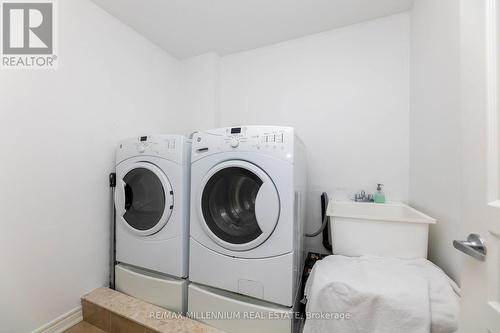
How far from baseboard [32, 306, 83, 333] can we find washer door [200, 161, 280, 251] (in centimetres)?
107

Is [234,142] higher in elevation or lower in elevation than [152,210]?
higher

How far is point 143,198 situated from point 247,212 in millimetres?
764

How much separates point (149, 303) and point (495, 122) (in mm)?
1806

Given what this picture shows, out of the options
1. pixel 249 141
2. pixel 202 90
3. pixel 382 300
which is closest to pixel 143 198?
Answer: pixel 249 141

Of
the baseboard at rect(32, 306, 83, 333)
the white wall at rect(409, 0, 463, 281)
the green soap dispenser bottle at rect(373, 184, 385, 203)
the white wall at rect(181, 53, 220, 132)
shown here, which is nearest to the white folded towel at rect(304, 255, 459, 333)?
the white wall at rect(409, 0, 463, 281)

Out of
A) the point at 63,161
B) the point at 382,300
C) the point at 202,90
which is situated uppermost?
the point at 202,90

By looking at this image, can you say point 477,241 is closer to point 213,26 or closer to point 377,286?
point 377,286

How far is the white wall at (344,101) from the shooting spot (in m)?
1.61

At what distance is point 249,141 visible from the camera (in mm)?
1104

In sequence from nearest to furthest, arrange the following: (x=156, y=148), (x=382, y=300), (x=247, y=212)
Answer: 1. (x=382, y=300)
2. (x=247, y=212)
3. (x=156, y=148)

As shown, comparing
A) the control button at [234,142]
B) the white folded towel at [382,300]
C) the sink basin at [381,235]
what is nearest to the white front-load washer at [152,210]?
the control button at [234,142]

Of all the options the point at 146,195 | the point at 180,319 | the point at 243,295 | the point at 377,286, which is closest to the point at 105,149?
the point at 146,195

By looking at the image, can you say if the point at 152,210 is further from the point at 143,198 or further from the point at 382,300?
the point at 382,300

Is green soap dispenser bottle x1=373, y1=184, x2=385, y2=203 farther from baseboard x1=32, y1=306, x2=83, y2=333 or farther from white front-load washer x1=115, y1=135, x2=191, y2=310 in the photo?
baseboard x1=32, y1=306, x2=83, y2=333
